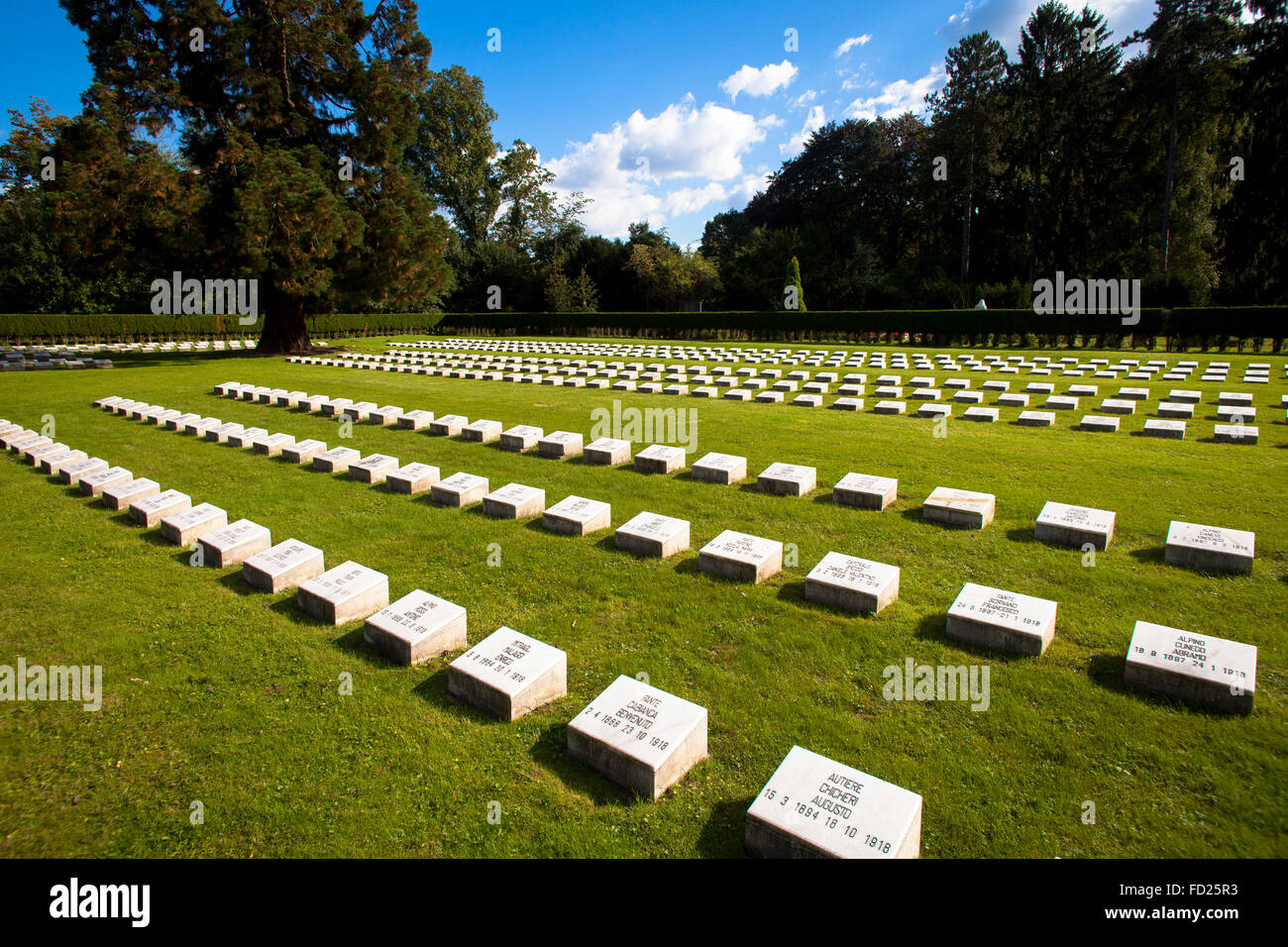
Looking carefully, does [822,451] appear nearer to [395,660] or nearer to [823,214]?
[395,660]

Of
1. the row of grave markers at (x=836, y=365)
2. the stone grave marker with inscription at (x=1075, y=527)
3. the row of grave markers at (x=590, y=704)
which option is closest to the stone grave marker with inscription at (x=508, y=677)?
the row of grave markers at (x=590, y=704)

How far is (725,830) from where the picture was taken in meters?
2.81

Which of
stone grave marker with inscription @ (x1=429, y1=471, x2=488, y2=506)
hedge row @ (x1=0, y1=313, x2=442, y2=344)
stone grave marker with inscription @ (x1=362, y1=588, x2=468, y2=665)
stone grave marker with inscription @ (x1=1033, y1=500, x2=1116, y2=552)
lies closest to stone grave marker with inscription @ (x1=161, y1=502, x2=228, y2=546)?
stone grave marker with inscription @ (x1=429, y1=471, x2=488, y2=506)

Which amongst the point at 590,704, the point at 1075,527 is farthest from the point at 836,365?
the point at 590,704

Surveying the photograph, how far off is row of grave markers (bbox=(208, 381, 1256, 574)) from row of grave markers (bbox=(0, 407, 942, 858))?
202cm

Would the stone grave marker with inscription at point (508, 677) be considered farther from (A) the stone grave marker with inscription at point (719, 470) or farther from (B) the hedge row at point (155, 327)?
(B) the hedge row at point (155, 327)

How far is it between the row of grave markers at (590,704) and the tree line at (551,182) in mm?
18775

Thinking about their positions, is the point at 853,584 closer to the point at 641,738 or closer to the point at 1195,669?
the point at 1195,669

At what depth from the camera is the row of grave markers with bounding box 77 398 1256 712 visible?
4.09 metres

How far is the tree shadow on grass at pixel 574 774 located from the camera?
9.83 ft

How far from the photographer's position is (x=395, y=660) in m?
4.16

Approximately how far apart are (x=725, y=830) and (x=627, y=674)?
1.28 metres
